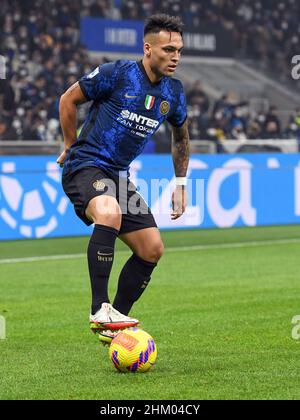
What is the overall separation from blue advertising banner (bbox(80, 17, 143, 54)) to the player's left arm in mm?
19349

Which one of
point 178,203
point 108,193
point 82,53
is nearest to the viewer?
point 108,193

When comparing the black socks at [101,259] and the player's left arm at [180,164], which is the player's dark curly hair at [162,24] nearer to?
the player's left arm at [180,164]

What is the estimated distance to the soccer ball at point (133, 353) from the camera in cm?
632

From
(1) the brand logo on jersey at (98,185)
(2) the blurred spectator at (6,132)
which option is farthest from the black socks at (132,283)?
(2) the blurred spectator at (6,132)

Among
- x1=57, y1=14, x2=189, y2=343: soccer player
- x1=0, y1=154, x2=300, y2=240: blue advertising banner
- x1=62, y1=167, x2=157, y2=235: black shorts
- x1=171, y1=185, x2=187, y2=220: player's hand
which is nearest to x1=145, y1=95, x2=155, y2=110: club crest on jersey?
x1=57, y1=14, x2=189, y2=343: soccer player

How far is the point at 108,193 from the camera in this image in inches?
270

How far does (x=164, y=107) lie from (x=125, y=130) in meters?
0.33

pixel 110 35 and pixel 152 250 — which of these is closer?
pixel 152 250

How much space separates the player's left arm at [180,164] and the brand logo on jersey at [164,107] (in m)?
0.39

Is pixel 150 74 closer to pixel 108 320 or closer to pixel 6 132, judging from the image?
pixel 108 320

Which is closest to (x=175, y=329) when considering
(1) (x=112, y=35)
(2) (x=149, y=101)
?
(2) (x=149, y=101)

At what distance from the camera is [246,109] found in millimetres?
27906

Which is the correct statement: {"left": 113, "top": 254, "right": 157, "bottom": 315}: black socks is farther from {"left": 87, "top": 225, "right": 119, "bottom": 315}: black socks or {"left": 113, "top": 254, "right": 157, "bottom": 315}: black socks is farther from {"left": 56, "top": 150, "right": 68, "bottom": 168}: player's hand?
{"left": 56, "top": 150, "right": 68, "bottom": 168}: player's hand

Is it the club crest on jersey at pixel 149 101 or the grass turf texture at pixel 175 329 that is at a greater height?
the club crest on jersey at pixel 149 101
